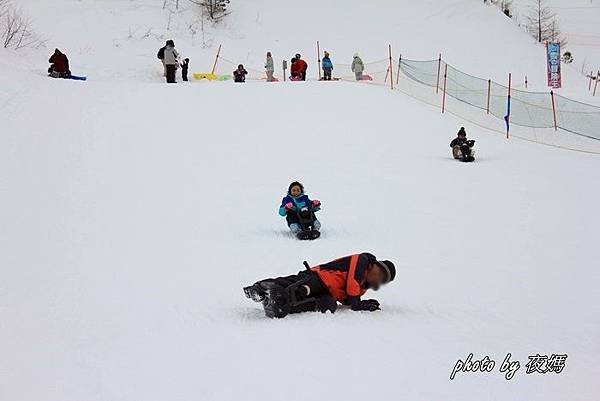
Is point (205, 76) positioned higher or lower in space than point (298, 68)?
lower

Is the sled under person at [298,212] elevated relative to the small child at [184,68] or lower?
lower

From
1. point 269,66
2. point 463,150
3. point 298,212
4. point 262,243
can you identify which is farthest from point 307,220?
point 269,66

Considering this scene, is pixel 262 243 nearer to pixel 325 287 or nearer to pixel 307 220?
pixel 307 220

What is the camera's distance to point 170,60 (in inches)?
928

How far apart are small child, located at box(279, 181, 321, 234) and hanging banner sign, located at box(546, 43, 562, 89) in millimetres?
24089

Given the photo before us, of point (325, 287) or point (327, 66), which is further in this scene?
point (327, 66)

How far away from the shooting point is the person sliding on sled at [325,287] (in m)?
5.79

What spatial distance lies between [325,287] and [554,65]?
2835 centimetres

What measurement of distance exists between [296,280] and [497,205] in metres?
7.08

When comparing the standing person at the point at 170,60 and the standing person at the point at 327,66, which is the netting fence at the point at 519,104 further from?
the standing person at the point at 170,60

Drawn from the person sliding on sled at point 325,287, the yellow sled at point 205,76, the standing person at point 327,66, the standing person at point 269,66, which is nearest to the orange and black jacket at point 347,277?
the person sliding on sled at point 325,287

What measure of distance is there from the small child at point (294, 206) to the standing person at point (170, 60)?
592 inches

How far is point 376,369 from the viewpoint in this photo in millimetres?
4535

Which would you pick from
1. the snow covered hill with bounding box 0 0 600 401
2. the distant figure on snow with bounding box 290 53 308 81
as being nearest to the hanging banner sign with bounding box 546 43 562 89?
the snow covered hill with bounding box 0 0 600 401
